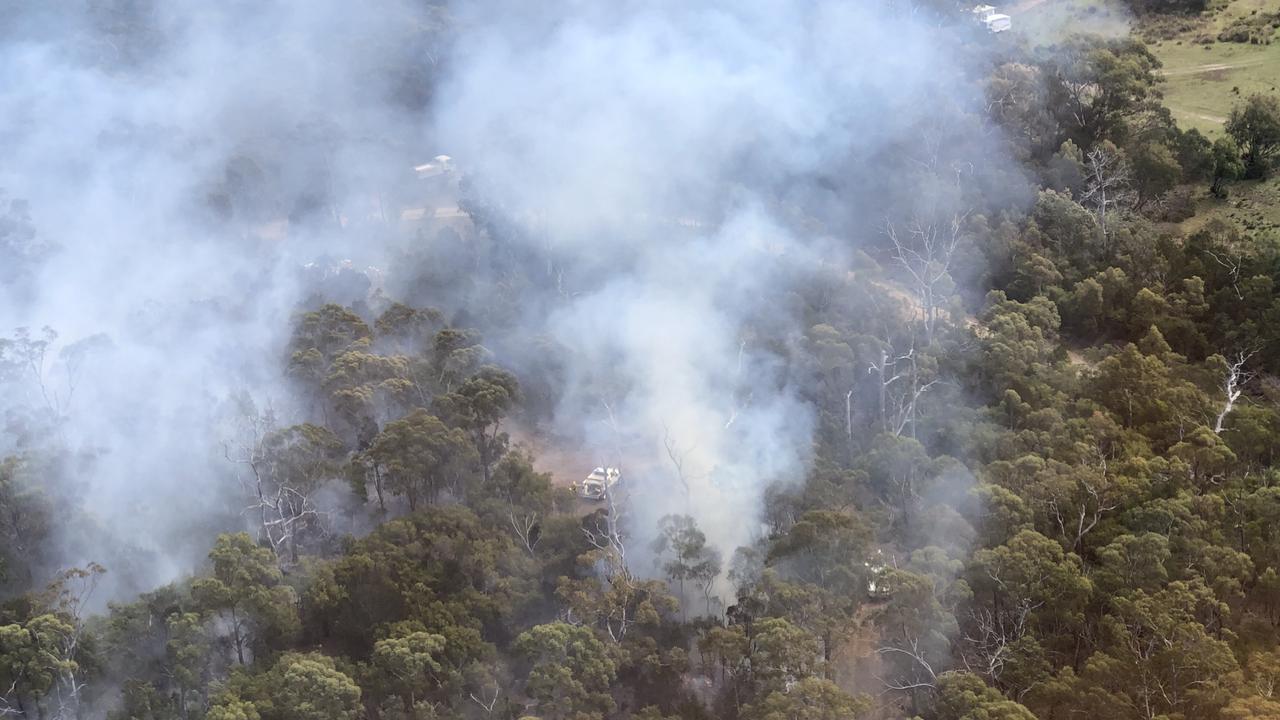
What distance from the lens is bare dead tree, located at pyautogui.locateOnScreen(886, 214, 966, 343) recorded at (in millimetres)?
33781

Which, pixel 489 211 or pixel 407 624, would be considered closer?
pixel 407 624

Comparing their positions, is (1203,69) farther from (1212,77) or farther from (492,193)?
(492,193)

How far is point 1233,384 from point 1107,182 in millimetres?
10962

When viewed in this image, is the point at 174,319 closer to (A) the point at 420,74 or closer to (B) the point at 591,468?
(B) the point at 591,468

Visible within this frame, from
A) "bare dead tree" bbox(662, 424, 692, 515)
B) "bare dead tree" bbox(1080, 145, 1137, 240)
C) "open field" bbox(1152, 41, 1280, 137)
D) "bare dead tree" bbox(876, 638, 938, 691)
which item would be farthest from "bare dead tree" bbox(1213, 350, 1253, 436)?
"open field" bbox(1152, 41, 1280, 137)

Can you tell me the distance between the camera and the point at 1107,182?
38.3 m

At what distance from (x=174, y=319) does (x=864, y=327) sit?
20.3 metres

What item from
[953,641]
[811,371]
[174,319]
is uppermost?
[174,319]

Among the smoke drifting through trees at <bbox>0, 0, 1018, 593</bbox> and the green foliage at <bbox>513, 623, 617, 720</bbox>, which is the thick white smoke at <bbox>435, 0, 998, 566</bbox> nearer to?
the smoke drifting through trees at <bbox>0, 0, 1018, 593</bbox>

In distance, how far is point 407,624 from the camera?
23.7 m

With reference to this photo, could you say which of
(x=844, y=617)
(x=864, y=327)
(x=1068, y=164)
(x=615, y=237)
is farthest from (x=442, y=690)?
(x=1068, y=164)

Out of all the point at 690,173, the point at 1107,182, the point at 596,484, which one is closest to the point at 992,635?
the point at 596,484

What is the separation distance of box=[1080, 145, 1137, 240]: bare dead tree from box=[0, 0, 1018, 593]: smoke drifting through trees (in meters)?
2.92

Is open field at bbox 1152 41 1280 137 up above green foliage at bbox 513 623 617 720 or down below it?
above
